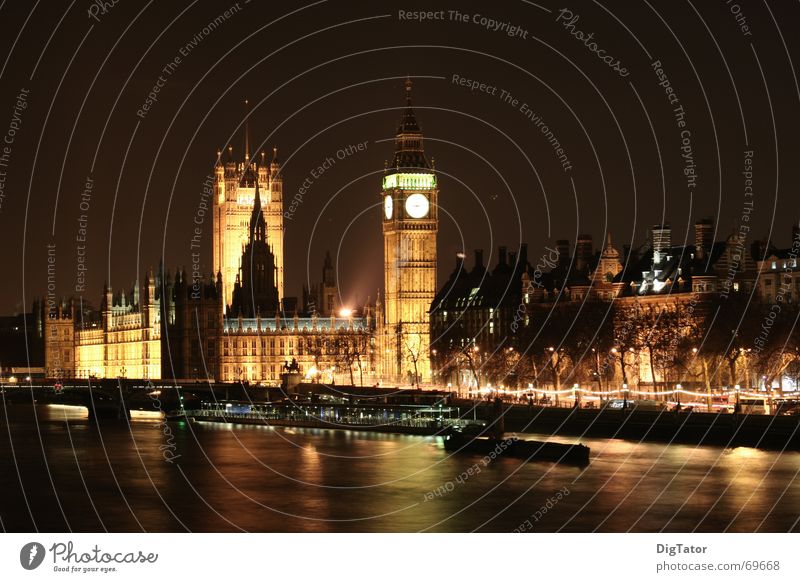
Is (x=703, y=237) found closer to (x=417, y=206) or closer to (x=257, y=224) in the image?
(x=417, y=206)

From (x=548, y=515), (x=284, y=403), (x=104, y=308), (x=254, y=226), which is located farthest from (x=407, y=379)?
(x=548, y=515)

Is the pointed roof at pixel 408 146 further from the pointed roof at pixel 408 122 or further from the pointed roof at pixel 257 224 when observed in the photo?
the pointed roof at pixel 257 224

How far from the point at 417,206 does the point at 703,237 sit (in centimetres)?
3614

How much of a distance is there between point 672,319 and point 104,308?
79.4 m

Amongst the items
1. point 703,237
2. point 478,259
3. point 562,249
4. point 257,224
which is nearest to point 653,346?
point 703,237

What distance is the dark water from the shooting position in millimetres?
42312

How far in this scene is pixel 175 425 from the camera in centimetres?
8275

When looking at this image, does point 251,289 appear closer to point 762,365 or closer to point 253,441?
point 253,441

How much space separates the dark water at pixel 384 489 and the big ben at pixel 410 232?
45590 mm
